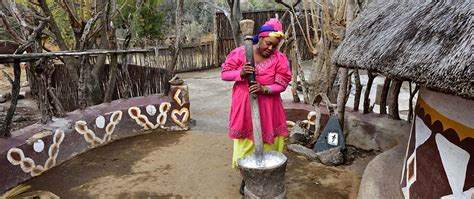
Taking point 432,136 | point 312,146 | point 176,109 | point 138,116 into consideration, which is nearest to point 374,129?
point 312,146

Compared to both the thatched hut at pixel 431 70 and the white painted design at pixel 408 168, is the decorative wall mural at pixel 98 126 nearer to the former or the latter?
the thatched hut at pixel 431 70

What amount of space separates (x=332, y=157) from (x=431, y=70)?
2.75 meters

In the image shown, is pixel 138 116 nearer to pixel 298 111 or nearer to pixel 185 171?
pixel 185 171

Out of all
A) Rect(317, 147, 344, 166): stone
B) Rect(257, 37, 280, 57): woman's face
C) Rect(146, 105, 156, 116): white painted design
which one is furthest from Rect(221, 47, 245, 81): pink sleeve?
Rect(146, 105, 156, 116): white painted design

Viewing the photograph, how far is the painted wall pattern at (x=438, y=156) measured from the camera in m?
2.68

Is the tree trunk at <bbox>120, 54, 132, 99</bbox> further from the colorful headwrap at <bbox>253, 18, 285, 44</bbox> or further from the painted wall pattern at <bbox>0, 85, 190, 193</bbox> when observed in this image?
the colorful headwrap at <bbox>253, 18, 285, 44</bbox>

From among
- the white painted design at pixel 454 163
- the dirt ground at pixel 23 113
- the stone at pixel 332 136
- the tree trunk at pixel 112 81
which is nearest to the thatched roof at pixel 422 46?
the white painted design at pixel 454 163

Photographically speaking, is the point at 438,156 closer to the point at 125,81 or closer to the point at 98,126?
the point at 98,126

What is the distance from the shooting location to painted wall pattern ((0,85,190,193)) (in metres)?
4.35

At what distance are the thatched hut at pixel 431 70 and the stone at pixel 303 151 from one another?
5.37 feet

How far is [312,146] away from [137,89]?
10.6 feet

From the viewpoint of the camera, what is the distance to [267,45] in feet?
11.9

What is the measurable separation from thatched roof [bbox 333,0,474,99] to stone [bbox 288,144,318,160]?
1.91m

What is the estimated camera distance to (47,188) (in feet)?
14.3
